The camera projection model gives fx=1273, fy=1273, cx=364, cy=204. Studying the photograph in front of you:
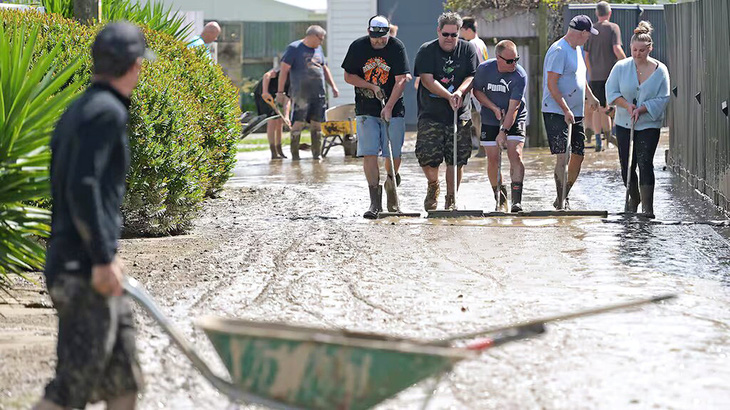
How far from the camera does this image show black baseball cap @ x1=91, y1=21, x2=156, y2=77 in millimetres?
4539

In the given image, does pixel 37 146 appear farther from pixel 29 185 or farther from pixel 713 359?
pixel 713 359

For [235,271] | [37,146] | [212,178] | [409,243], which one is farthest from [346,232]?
[37,146]

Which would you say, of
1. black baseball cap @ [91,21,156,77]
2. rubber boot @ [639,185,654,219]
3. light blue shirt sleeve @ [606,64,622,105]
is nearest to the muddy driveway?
rubber boot @ [639,185,654,219]

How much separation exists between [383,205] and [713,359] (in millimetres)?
7557

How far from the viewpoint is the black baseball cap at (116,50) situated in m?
4.54

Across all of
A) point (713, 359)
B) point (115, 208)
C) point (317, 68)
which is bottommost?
point (713, 359)

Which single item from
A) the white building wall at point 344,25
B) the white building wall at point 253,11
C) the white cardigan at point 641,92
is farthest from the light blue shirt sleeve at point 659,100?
the white building wall at point 253,11

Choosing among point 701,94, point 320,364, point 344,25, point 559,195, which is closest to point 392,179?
point 559,195

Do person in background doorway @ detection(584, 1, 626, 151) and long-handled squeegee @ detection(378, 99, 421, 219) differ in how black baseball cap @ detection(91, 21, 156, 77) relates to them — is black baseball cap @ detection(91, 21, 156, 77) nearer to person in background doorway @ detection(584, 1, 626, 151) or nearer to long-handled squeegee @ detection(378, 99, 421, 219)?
long-handled squeegee @ detection(378, 99, 421, 219)

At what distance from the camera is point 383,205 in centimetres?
1359

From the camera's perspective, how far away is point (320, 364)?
13.4 ft

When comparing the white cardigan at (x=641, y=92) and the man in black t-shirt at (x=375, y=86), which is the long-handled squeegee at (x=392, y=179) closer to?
the man in black t-shirt at (x=375, y=86)

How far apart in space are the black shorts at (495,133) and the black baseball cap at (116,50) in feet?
27.0

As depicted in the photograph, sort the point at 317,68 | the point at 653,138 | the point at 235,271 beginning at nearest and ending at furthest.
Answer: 1. the point at 235,271
2. the point at 653,138
3. the point at 317,68
